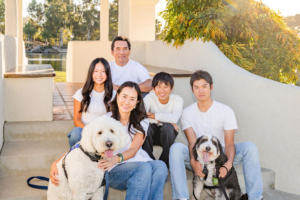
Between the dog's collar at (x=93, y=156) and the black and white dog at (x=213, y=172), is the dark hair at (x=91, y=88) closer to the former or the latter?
the dog's collar at (x=93, y=156)

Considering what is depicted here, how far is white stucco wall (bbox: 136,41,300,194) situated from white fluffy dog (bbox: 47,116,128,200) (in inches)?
72.7

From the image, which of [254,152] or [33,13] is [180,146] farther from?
[33,13]

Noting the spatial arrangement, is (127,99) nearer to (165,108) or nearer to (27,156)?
(165,108)

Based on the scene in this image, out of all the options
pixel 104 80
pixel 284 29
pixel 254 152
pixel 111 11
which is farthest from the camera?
pixel 111 11

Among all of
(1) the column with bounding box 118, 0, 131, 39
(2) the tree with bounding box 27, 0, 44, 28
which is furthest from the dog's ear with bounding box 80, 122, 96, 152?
(2) the tree with bounding box 27, 0, 44, 28

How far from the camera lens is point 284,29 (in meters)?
4.87

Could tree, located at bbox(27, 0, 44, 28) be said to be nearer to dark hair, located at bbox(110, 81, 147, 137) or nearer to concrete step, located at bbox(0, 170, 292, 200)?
concrete step, located at bbox(0, 170, 292, 200)

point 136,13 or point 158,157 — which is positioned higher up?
point 136,13

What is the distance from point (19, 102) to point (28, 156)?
811mm

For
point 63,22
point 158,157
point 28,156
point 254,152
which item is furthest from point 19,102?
point 63,22

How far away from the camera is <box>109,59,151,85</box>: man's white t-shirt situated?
3871 millimetres

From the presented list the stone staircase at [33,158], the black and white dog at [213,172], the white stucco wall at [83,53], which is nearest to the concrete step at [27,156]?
the stone staircase at [33,158]

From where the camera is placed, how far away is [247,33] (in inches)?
182

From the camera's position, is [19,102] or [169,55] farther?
[169,55]
